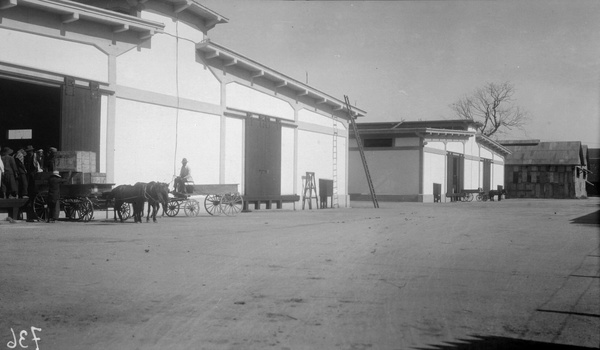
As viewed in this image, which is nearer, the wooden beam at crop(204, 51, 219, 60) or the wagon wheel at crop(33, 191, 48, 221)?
the wagon wheel at crop(33, 191, 48, 221)

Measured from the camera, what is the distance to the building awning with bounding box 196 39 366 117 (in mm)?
21438

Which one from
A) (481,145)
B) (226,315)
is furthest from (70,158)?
(481,145)

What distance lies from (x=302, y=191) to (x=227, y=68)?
7.41 metres

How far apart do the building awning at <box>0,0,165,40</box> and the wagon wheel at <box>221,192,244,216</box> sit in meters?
5.79

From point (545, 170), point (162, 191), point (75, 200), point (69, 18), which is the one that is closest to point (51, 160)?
point (75, 200)

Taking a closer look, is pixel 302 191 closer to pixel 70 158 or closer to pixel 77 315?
pixel 70 158

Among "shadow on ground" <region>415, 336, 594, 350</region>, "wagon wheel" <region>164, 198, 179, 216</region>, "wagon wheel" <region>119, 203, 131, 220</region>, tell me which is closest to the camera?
"shadow on ground" <region>415, 336, 594, 350</region>

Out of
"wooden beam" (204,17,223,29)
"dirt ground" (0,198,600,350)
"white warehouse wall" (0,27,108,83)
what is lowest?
"dirt ground" (0,198,600,350)

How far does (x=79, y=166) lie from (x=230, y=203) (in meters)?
6.17

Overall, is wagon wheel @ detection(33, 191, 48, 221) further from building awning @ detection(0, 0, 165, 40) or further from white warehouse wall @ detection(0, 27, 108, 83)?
building awning @ detection(0, 0, 165, 40)

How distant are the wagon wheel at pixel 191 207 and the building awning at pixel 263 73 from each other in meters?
5.06

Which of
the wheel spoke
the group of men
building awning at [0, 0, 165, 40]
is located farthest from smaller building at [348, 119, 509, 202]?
the group of men

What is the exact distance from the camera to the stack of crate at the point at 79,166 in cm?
1585

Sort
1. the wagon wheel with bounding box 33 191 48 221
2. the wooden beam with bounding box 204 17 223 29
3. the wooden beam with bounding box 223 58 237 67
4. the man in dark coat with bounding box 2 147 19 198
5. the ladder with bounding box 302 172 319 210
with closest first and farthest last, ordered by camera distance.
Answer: the wagon wheel with bounding box 33 191 48 221 < the man in dark coat with bounding box 2 147 19 198 < the wooden beam with bounding box 204 17 223 29 < the wooden beam with bounding box 223 58 237 67 < the ladder with bounding box 302 172 319 210
